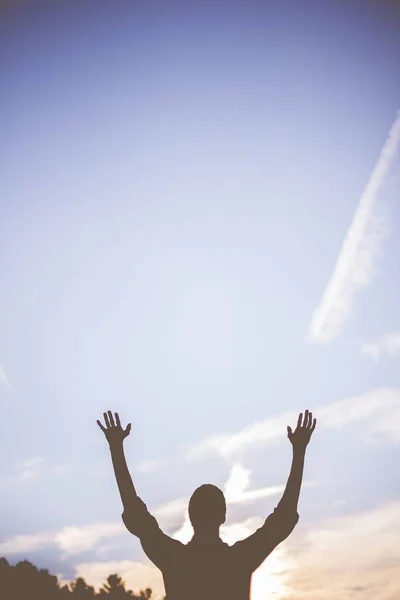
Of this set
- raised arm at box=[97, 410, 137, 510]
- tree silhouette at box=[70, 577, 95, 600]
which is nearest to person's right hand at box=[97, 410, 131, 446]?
→ raised arm at box=[97, 410, 137, 510]

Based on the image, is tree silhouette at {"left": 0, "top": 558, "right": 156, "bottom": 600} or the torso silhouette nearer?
the torso silhouette

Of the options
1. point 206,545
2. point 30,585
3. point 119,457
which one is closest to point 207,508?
point 206,545

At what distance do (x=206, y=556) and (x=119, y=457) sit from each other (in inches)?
34.1

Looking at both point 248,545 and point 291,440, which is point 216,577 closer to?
point 248,545

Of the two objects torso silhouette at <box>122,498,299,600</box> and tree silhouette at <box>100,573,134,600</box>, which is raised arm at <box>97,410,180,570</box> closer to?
torso silhouette at <box>122,498,299,600</box>

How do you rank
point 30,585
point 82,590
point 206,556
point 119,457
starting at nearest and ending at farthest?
point 206,556 → point 119,457 → point 30,585 → point 82,590

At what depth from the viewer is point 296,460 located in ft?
10.8

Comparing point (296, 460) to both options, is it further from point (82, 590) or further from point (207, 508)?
point (82, 590)

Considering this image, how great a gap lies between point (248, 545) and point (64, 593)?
3080 inches

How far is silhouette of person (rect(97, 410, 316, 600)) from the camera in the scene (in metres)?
2.69

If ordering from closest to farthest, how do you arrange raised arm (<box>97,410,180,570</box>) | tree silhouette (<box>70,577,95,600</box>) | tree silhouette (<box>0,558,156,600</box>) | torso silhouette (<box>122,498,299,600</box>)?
torso silhouette (<box>122,498,299,600</box>)
raised arm (<box>97,410,180,570</box>)
tree silhouette (<box>0,558,156,600</box>)
tree silhouette (<box>70,577,95,600</box>)

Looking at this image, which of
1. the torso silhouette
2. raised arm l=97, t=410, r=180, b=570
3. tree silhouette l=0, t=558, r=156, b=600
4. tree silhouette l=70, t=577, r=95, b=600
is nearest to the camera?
the torso silhouette

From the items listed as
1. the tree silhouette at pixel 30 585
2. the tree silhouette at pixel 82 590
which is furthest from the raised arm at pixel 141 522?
the tree silhouette at pixel 82 590

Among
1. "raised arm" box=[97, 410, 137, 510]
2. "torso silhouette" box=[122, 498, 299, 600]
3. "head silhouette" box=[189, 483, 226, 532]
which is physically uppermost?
"raised arm" box=[97, 410, 137, 510]
